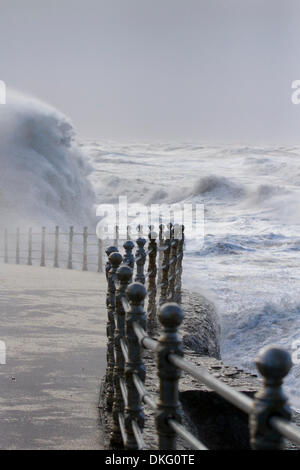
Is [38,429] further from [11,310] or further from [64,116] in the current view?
[64,116]

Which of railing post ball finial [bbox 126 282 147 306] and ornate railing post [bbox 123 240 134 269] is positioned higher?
ornate railing post [bbox 123 240 134 269]

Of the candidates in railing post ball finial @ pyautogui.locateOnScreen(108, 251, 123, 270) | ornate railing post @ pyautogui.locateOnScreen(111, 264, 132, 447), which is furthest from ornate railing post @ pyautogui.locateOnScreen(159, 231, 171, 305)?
ornate railing post @ pyautogui.locateOnScreen(111, 264, 132, 447)

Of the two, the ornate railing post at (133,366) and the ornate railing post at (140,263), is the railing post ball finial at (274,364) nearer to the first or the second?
the ornate railing post at (133,366)

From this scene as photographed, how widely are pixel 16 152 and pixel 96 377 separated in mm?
33455

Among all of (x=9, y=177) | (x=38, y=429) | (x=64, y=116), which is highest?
(x=64, y=116)

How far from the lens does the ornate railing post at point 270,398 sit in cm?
162

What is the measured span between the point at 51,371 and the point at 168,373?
426cm

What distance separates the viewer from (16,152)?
3909 cm

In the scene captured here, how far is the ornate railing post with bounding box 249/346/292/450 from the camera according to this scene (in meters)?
1.62

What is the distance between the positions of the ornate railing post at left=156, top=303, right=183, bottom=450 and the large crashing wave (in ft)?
111

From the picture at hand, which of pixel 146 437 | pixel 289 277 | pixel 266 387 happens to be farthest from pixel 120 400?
pixel 289 277

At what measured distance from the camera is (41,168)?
39250 mm

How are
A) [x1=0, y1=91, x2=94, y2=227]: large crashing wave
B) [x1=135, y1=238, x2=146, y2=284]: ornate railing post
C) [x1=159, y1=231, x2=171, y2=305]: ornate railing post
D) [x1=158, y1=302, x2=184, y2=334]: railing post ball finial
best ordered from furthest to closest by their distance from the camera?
[x1=0, y1=91, x2=94, y2=227]: large crashing wave < [x1=159, y1=231, x2=171, y2=305]: ornate railing post < [x1=135, y1=238, x2=146, y2=284]: ornate railing post < [x1=158, y1=302, x2=184, y2=334]: railing post ball finial

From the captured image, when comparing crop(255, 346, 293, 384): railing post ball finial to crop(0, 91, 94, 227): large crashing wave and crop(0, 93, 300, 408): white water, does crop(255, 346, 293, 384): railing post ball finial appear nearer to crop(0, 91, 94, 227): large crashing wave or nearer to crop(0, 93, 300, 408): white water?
crop(0, 93, 300, 408): white water
